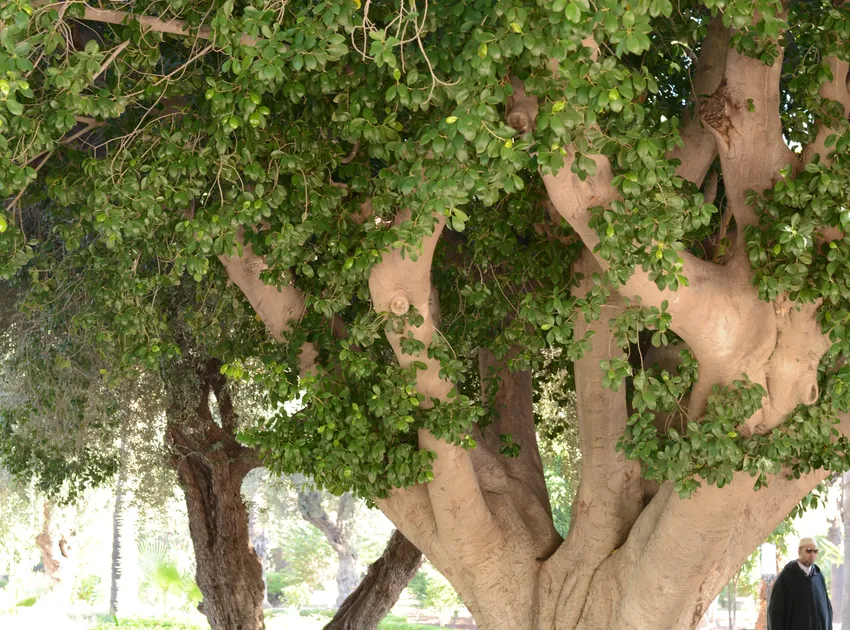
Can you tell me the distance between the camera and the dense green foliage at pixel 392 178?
11.5 feet

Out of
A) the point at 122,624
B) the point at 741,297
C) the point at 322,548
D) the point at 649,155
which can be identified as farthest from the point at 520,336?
the point at 322,548

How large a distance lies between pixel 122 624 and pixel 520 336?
1619cm

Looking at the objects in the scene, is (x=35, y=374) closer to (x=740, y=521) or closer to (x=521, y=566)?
(x=521, y=566)

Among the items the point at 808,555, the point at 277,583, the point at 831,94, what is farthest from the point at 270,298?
the point at 277,583

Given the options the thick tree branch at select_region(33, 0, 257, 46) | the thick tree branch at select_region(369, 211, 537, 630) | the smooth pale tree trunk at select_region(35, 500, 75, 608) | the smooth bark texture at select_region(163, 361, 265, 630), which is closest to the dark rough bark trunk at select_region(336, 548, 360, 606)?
the smooth pale tree trunk at select_region(35, 500, 75, 608)

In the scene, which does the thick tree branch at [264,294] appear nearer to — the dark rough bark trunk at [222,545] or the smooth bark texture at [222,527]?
the smooth bark texture at [222,527]

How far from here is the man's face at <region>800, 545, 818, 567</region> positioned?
7621mm

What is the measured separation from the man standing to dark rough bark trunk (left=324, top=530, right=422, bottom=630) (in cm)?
353

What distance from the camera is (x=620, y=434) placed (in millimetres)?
5641

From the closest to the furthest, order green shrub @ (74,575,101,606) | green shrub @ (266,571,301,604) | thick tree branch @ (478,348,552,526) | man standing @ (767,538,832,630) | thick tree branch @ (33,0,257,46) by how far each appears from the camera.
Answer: thick tree branch @ (33,0,257,46), thick tree branch @ (478,348,552,526), man standing @ (767,538,832,630), green shrub @ (74,575,101,606), green shrub @ (266,571,301,604)

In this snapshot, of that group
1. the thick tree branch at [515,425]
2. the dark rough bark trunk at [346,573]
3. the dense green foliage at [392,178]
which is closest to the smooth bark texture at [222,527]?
the thick tree branch at [515,425]

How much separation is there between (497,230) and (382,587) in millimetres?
5293

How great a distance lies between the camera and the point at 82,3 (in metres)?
3.82

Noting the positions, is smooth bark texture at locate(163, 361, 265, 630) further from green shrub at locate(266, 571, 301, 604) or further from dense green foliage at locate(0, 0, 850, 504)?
green shrub at locate(266, 571, 301, 604)
